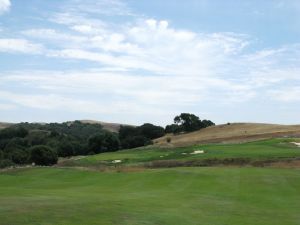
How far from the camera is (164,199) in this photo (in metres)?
26.2

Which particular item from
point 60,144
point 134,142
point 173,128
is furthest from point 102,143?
point 173,128

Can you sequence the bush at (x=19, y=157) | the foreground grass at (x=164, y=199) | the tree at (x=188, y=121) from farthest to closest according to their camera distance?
the tree at (x=188, y=121), the bush at (x=19, y=157), the foreground grass at (x=164, y=199)

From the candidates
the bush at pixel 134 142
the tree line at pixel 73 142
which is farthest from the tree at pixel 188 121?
the bush at pixel 134 142

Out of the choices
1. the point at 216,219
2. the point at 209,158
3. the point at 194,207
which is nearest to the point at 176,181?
the point at 194,207

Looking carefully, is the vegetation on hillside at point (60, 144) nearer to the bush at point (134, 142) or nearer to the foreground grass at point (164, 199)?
the bush at point (134, 142)

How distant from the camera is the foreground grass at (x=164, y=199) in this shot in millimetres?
17797

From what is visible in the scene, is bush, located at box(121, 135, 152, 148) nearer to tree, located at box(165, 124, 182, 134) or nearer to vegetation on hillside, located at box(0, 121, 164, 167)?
vegetation on hillside, located at box(0, 121, 164, 167)

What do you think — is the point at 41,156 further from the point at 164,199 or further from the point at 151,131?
the point at 151,131

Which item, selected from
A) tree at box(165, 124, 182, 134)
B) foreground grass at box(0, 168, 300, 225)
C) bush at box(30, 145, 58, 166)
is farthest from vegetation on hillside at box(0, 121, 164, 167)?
foreground grass at box(0, 168, 300, 225)

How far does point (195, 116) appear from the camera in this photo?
144 meters

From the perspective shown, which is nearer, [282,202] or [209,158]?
[282,202]

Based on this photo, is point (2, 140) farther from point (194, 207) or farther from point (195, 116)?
point (194, 207)

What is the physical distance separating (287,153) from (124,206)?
4112 centimetres

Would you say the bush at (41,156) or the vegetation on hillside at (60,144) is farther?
the vegetation on hillside at (60,144)
